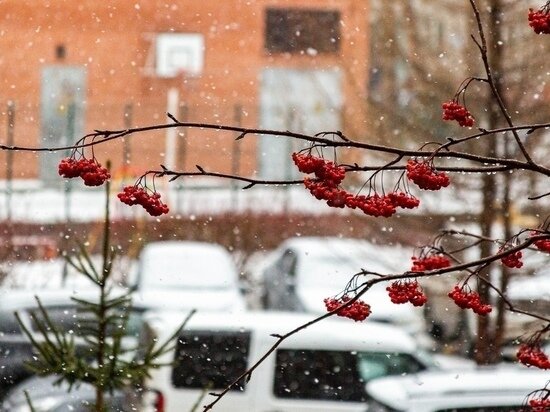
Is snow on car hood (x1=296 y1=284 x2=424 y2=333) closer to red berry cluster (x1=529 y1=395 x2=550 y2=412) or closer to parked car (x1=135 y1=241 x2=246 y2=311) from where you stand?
parked car (x1=135 y1=241 x2=246 y2=311)

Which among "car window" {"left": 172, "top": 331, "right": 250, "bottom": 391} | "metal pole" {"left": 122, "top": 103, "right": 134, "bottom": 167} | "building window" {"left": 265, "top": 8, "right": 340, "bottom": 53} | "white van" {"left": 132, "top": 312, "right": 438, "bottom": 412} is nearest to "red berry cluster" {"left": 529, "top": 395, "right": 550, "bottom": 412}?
"white van" {"left": 132, "top": 312, "right": 438, "bottom": 412}

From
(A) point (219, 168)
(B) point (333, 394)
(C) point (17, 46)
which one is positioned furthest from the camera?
(C) point (17, 46)

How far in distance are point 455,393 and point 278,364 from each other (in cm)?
238

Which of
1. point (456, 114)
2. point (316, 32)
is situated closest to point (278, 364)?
point (456, 114)

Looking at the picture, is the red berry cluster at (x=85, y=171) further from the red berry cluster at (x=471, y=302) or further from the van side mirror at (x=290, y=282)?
the van side mirror at (x=290, y=282)

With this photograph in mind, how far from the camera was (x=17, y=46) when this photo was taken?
75.6ft

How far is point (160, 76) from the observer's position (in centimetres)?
2450

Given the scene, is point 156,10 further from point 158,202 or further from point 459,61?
point 158,202

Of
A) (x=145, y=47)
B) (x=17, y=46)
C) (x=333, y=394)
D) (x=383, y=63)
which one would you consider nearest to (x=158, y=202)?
(x=333, y=394)

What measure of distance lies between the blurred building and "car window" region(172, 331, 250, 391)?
674 cm

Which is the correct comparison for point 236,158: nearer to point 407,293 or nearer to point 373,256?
point 373,256

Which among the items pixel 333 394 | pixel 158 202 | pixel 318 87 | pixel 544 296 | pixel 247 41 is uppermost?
pixel 247 41

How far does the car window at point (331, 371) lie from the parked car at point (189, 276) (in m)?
3.68

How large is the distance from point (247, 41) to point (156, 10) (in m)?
2.15
